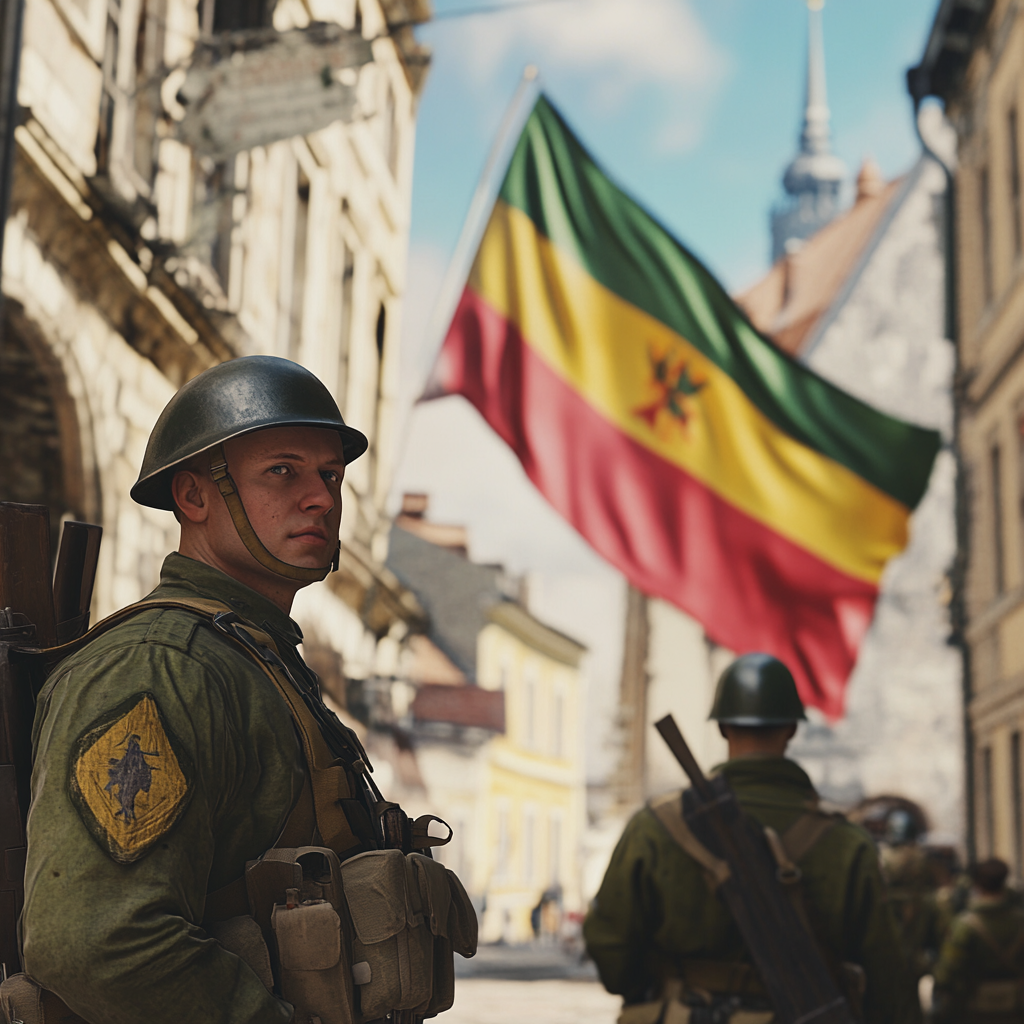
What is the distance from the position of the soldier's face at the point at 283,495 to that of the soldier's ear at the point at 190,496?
1.0 inches

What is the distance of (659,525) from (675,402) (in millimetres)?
772

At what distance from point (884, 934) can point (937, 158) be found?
58.6 feet

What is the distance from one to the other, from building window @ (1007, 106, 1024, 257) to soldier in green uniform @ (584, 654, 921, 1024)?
538 inches

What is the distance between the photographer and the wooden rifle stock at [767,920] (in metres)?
4.29

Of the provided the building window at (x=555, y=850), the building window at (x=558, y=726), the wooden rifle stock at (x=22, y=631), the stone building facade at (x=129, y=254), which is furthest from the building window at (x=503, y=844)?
the wooden rifle stock at (x=22, y=631)

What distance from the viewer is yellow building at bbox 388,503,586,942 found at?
132 feet

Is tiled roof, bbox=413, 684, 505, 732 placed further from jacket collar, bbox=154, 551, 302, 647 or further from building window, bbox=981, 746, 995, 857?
jacket collar, bbox=154, 551, 302, 647

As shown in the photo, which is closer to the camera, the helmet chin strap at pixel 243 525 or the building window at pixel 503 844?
the helmet chin strap at pixel 243 525

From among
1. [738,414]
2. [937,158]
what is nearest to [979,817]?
[937,158]

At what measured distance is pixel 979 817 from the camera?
1875 cm

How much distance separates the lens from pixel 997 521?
18.5m

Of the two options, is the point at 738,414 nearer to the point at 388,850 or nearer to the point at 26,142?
the point at 26,142

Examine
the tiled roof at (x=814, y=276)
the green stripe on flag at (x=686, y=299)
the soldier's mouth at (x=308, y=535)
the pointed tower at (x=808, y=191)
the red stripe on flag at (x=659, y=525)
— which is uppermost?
the pointed tower at (x=808, y=191)

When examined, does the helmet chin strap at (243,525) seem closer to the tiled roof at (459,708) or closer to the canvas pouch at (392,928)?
the canvas pouch at (392,928)
